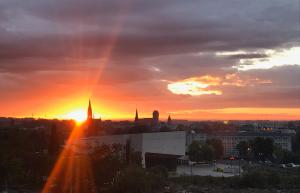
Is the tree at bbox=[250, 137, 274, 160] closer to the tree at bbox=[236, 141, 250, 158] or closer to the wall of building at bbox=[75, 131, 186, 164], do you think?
the tree at bbox=[236, 141, 250, 158]

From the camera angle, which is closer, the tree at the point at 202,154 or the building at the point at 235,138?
the tree at the point at 202,154

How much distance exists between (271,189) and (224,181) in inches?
230

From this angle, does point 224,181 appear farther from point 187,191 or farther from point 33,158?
point 33,158

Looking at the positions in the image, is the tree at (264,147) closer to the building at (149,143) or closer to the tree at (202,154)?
the tree at (202,154)

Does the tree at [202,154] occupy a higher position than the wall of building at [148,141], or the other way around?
the wall of building at [148,141]

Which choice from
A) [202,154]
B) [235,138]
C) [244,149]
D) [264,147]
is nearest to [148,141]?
[202,154]

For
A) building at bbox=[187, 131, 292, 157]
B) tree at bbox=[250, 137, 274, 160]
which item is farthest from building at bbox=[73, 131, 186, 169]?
building at bbox=[187, 131, 292, 157]

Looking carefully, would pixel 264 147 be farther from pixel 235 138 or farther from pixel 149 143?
pixel 235 138

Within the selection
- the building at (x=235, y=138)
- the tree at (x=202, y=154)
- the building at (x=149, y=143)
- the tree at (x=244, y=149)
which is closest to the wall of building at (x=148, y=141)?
the building at (x=149, y=143)

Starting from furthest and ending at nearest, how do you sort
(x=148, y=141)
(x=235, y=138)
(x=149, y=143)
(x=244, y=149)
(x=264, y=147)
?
1. (x=235, y=138)
2. (x=244, y=149)
3. (x=264, y=147)
4. (x=148, y=141)
5. (x=149, y=143)

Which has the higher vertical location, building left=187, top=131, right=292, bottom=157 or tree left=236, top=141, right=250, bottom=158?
building left=187, top=131, right=292, bottom=157

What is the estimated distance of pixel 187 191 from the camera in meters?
44.8

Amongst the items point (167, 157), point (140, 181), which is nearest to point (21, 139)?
point (140, 181)

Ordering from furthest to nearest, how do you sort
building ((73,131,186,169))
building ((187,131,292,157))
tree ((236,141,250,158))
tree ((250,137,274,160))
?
building ((187,131,292,157))
tree ((236,141,250,158))
tree ((250,137,274,160))
building ((73,131,186,169))
